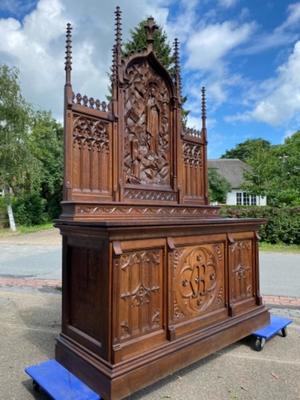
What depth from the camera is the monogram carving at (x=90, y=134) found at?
3172mm

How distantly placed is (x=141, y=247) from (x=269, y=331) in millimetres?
2010

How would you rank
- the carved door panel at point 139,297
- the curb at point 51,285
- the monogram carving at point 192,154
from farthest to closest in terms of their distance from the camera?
the curb at point 51,285 → the monogram carving at point 192,154 → the carved door panel at point 139,297

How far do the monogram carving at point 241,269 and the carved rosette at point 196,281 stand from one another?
0.22 metres

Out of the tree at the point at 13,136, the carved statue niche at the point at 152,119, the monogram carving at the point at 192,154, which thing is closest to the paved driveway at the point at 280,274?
the monogram carving at the point at 192,154

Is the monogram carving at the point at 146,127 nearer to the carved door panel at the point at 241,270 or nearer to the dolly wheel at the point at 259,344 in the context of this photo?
the carved door panel at the point at 241,270

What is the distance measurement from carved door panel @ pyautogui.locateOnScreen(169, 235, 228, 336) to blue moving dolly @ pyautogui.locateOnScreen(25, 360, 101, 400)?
863mm

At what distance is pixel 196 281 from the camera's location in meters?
3.20

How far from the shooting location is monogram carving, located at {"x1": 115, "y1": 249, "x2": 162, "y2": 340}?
2549 millimetres

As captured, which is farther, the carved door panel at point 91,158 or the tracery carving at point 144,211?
the carved door panel at point 91,158

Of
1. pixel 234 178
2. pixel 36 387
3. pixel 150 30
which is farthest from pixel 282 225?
pixel 234 178

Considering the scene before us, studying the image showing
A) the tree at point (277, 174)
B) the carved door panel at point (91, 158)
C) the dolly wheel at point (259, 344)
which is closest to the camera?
the carved door panel at point (91, 158)

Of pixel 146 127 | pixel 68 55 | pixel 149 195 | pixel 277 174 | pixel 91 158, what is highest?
pixel 277 174

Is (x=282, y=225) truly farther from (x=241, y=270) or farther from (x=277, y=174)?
(x=241, y=270)

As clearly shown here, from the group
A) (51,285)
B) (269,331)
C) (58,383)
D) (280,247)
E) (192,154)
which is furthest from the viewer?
(280,247)
